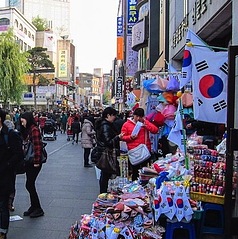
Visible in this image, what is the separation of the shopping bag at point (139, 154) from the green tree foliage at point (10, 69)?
32291mm

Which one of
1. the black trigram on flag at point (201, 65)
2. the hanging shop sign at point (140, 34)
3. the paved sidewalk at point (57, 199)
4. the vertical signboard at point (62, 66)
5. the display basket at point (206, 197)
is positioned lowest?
the paved sidewalk at point (57, 199)

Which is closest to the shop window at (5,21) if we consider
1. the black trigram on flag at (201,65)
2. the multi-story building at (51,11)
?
the multi-story building at (51,11)

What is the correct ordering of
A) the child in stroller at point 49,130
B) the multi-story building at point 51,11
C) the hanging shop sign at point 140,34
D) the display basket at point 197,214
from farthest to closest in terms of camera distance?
the multi-story building at point 51,11, the hanging shop sign at point 140,34, the child in stroller at point 49,130, the display basket at point 197,214

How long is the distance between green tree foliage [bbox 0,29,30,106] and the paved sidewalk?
1058 inches

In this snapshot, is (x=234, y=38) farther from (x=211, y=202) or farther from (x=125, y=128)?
(x=211, y=202)

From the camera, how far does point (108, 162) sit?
6641 millimetres

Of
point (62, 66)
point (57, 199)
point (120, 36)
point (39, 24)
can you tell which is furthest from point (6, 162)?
point (39, 24)

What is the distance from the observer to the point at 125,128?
7.32 meters

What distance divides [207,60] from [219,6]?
3.47m

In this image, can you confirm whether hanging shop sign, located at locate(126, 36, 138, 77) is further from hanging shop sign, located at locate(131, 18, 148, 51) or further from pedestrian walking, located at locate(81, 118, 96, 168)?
pedestrian walking, located at locate(81, 118, 96, 168)

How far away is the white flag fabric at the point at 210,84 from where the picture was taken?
4938 millimetres

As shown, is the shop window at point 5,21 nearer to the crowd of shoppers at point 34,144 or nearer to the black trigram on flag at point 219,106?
the crowd of shoppers at point 34,144

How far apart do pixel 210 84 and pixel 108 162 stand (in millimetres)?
2490

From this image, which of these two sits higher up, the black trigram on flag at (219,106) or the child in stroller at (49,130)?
the black trigram on flag at (219,106)
